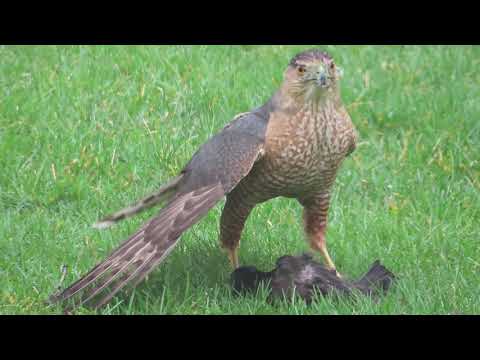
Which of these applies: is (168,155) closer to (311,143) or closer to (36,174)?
(36,174)

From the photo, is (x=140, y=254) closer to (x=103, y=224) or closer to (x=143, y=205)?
(x=103, y=224)

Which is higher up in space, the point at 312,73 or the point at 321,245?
the point at 312,73

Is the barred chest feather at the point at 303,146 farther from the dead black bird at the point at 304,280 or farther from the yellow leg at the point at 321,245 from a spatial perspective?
the yellow leg at the point at 321,245

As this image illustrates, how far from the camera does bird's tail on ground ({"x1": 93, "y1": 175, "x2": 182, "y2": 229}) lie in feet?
21.4

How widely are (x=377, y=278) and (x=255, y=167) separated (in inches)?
40.8

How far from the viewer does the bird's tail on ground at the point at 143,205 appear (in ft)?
21.4

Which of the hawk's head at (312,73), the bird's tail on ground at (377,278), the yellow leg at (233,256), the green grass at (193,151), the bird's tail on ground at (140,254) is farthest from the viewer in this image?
the yellow leg at (233,256)

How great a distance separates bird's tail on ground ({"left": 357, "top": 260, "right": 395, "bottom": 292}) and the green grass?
99mm

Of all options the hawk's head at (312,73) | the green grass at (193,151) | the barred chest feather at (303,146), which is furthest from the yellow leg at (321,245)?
the hawk's head at (312,73)

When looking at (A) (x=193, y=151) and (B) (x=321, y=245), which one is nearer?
(B) (x=321, y=245)

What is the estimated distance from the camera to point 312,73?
6.20 m

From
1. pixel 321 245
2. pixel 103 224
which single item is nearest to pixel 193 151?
pixel 321 245

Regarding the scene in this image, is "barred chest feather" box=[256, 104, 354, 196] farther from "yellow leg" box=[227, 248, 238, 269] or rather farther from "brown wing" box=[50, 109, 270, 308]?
"yellow leg" box=[227, 248, 238, 269]
